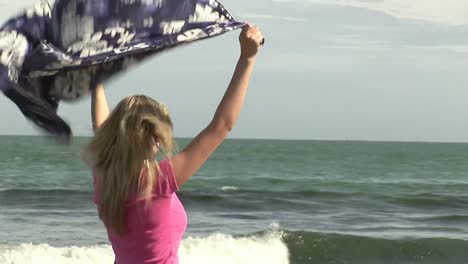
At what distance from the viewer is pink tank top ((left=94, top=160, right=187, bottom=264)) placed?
2.68 meters

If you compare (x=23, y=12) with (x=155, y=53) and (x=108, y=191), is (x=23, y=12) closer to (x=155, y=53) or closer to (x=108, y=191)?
(x=155, y=53)

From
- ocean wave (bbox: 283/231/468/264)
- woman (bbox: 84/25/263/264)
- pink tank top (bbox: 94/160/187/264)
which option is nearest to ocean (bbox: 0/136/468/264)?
ocean wave (bbox: 283/231/468/264)

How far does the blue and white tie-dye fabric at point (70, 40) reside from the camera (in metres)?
2.69

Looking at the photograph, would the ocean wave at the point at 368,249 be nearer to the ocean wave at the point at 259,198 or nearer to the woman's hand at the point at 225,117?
the ocean wave at the point at 259,198

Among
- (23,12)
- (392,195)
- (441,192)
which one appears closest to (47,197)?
(392,195)

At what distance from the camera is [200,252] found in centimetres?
1197

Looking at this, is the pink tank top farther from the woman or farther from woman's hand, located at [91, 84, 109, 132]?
woman's hand, located at [91, 84, 109, 132]

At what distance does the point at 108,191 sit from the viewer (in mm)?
2641

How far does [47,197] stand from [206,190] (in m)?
4.85

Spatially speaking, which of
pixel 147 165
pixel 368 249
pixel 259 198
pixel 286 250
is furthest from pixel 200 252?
pixel 259 198

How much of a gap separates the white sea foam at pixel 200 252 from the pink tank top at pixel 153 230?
26.3 ft

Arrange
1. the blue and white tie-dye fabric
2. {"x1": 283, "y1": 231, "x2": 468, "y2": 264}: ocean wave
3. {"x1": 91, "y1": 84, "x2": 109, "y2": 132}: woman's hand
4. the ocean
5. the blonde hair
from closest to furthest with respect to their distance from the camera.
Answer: the blonde hair, the blue and white tie-dye fabric, {"x1": 91, "y1": 84, "x2": 109, "y2": 132}: woman's hand, the ocean, {"x1": 283, "y1": 231, "x2": 468, "y2": 264}: ocean wave

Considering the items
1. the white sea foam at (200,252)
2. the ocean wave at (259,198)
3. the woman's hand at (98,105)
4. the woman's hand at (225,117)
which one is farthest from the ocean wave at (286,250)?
the woman's hand at (225,117)

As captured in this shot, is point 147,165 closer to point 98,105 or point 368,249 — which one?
point 98,105
